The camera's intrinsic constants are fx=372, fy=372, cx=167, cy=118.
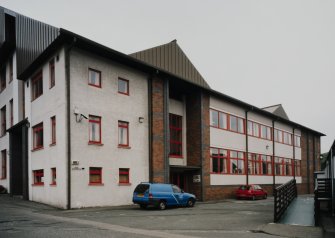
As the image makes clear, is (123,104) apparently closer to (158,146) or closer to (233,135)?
(158,146)

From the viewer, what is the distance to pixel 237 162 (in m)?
33.4

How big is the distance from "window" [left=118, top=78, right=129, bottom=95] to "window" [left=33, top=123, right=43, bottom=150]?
5287 millimetres

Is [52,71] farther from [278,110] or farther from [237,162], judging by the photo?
[278,110]

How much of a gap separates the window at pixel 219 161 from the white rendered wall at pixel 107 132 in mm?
7925

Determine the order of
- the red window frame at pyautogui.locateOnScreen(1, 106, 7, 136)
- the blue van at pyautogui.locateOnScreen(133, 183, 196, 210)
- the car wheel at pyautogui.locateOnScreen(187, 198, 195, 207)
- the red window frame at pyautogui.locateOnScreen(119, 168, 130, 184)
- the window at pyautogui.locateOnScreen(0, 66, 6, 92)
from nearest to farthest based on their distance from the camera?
the blue van at pyautogui.locateOnScreen(133, 183, 196, 210) → the car wheel at pyautogui.locateOnScreen(187, 198, 195, 207) → the red window frame at pyautogui.locateOnScreen(119, 168, 130, 184) → the red window frame at pyautogui.locateOnScreen(1, 106, 7, 136) → the window at pyautogui.locateOnScreen(0, 66, 6, 92)

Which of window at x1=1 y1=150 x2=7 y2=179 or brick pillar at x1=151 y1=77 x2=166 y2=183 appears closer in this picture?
brick pillar at x1=151 y1=77 x2=166 y2=183

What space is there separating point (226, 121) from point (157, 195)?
47.6 ft

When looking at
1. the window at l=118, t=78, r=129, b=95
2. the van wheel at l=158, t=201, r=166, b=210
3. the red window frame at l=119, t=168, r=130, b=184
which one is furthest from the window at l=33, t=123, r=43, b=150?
the van wheel at l=158, t=201, r=166, b=210

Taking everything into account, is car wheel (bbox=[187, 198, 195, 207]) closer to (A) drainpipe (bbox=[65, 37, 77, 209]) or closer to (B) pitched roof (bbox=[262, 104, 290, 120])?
(A) drainpipe (bbox=[65, 37, 77, 209])

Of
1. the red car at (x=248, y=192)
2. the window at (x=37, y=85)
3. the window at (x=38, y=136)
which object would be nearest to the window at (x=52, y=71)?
the window at (x=37, y=85)

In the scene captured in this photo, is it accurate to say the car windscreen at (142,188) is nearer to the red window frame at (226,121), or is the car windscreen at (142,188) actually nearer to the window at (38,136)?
the window at (38,136)

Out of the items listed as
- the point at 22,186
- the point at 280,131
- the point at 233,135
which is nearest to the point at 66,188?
the point at 22,186

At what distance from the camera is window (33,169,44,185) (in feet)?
72.9

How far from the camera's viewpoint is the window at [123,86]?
2283 cm
